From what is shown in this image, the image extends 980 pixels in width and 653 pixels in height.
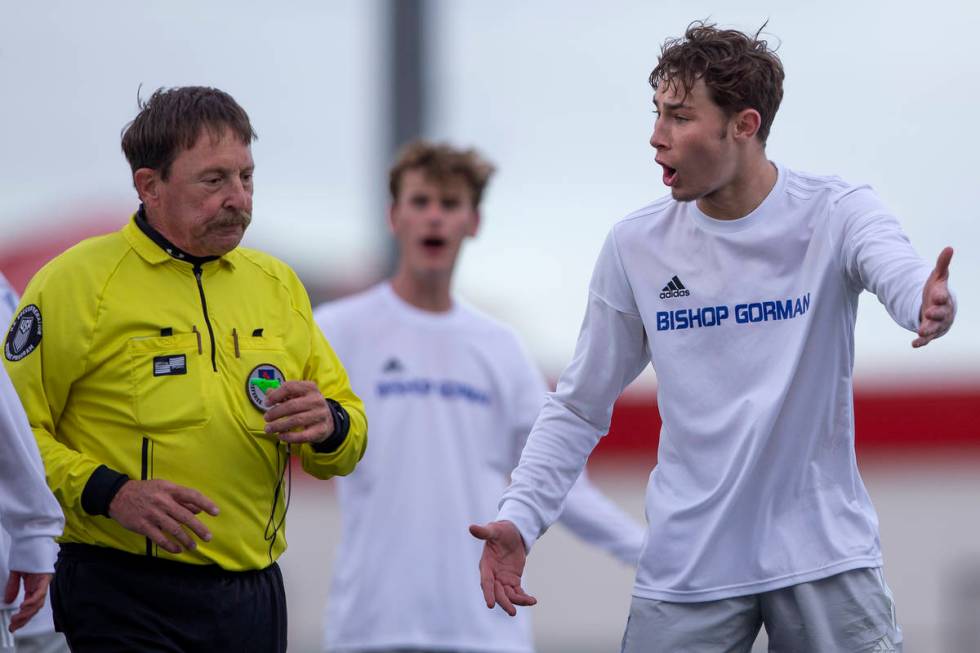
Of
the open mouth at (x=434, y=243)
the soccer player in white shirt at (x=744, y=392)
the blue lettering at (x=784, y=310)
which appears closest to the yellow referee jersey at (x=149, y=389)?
the soccer player in white shirt at (x=744, y=392)

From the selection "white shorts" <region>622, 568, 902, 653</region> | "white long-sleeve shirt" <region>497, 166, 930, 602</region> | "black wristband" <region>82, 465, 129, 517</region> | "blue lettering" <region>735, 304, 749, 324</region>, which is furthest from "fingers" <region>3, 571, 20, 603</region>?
"blue lettering" <region>735, 304, 749, 324</region>

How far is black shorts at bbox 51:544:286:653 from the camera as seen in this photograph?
429 centimetres

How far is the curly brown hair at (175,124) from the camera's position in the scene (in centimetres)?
447

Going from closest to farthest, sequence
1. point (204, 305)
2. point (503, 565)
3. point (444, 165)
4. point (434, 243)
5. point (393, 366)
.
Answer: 1. point (204, 305)
2. point (503, 565)
3. point (393, 366)
4. point (434, 243)
5. point (444, 165)

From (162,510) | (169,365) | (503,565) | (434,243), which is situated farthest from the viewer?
(434,243)

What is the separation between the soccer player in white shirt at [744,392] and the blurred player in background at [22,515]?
1131 mm

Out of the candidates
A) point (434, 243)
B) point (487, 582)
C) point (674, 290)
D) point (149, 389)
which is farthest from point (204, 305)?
point (434, 243)

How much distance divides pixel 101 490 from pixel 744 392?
171 centimetres

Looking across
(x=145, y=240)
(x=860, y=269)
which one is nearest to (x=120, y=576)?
(x=145, y=240)

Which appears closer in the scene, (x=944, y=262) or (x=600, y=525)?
(x=944, y=262)

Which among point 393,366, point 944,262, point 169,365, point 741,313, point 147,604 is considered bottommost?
point 147,604

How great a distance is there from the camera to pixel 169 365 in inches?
172

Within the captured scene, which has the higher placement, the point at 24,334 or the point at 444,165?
the point at 444,165

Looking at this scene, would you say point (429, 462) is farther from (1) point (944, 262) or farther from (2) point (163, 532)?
(1) point (944, 262)
